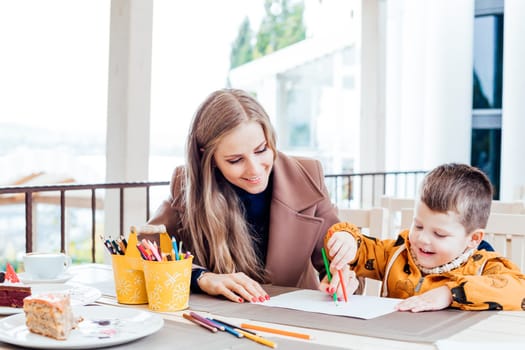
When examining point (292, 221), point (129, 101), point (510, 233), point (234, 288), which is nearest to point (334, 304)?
point (234, 288)

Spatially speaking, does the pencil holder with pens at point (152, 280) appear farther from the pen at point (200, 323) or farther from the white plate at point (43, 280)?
the white plate at point (43, 280)

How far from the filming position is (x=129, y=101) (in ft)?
11.1

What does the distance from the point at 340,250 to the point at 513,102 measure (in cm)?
411

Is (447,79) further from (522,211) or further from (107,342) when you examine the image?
(107,342)

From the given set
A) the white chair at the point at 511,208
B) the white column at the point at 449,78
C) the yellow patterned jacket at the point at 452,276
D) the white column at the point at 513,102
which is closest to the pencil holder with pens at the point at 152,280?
the yellow patterned jacket at the point at 452,276

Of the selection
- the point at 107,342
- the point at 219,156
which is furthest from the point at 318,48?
the point at 107,342

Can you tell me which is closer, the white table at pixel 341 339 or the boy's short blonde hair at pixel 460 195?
the white table at pixel 341 339

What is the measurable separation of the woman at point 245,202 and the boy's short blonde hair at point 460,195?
384 millimetres

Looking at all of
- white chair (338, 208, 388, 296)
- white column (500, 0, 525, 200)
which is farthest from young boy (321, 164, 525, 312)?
white column (500, 0, 525, 200)

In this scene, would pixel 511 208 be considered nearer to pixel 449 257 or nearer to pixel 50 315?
pixel 449 257

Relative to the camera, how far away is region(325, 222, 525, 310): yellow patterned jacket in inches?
54.3

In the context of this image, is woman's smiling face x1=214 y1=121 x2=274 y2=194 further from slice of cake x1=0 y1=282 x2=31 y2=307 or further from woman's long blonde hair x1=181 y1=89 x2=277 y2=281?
slice of cake x1=0 y1=282 x2=31 y2=307

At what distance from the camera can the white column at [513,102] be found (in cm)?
521

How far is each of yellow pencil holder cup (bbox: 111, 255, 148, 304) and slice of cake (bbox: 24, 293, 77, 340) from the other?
276 mm
